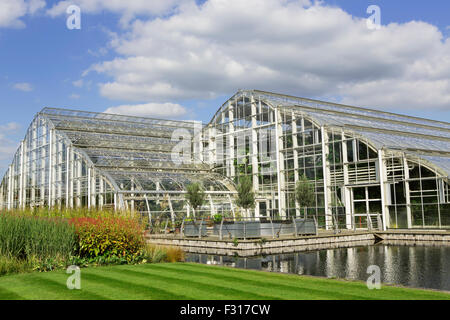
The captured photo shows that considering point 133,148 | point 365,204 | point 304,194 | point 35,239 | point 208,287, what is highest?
point 133,148

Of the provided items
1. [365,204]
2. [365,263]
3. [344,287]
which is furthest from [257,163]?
[344,287]

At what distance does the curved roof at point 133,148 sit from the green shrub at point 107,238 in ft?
58.8

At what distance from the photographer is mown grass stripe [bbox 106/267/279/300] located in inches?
368

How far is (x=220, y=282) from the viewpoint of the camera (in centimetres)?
1104

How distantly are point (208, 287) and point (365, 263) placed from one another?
9722 mm

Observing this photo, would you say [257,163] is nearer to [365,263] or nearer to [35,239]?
[365,263]

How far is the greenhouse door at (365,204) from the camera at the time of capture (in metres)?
31.2

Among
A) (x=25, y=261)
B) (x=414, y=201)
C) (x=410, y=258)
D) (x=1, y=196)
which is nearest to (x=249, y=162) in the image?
(x=414, y=201)

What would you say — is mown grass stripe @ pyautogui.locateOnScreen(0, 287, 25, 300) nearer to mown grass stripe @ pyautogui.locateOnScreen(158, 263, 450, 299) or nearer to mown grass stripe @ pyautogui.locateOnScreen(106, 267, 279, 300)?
mown grass stripe @ pyautogui.locateOnScreen(106, 267, 279, 300)

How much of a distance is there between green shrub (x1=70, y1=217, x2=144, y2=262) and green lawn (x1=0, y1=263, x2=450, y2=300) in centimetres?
206

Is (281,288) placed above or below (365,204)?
below

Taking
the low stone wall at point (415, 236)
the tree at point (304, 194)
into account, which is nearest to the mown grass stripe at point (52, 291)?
the low stone wall at point (415, 236)

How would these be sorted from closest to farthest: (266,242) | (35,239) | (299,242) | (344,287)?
Result: (344,287) < (35,239) < (266,242) < (299,242)

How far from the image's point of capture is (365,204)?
3192cm
